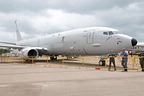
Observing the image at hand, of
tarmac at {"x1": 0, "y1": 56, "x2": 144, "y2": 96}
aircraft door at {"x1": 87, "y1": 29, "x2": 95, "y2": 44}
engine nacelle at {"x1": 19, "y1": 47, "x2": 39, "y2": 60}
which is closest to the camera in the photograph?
tarmac at {"x1": 0, "y1": 56, "x2": 144, "y2": 96}

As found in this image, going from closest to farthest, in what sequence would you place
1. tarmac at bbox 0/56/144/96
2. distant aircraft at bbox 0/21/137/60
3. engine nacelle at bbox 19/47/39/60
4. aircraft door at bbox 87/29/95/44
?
1. tarmac at bbox 0/56/144/96
2. distant aircraft at bbox 0/21/137/60
3. aircraft door at bbox 87/29/95/44
4. engine nacelle at bbox 19/47/39/60

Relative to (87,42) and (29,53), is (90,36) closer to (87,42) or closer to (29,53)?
(87,42)

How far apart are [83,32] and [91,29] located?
102 centimetres

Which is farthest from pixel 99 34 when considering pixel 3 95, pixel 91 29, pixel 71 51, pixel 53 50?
pixel 3 95

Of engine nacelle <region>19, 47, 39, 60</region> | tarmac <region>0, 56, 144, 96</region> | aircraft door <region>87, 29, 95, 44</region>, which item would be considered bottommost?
tarmac <region>0, 56, 144, 96</region>

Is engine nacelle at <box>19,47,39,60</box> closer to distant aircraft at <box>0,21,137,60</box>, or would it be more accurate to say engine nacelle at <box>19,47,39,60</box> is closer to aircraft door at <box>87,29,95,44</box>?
distant aircraft at <box>0,21,137,60</box>

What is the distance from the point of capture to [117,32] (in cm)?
1648

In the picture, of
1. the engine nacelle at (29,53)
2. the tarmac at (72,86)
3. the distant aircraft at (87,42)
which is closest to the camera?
the tarmac at (72,86)

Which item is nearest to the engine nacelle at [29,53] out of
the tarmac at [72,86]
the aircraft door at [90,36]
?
the aircraft door at [90,36]

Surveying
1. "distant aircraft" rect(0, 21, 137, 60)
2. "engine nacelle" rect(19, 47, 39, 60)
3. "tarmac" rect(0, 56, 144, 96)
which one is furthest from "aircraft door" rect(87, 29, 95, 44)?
"tarmac" rect(0, 56, 144, 96)

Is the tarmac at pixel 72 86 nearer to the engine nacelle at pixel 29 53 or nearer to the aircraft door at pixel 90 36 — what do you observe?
the aircraft door at pixel 90 36

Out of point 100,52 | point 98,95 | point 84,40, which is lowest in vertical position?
point 98,95

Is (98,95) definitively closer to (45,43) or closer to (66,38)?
(66,38)

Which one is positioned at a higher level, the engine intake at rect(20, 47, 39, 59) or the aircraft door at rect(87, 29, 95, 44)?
the aircraft door at rect(87, 29, 95, 44)
